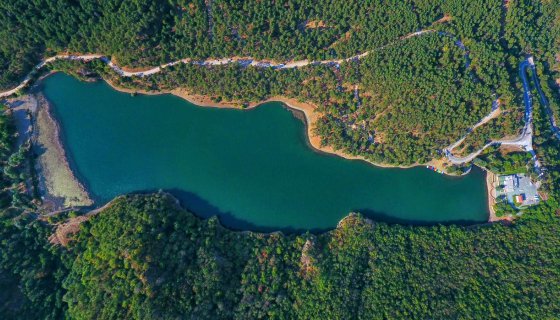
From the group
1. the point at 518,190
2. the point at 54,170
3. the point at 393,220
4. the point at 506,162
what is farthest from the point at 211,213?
the point at 518,190

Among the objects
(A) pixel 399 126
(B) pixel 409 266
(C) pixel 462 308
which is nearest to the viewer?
(C) pixel 462 308

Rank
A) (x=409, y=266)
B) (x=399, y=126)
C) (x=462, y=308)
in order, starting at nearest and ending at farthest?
(x=462, y=308), (x=409, y=266), (x=399, y=126)

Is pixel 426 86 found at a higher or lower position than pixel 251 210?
higher

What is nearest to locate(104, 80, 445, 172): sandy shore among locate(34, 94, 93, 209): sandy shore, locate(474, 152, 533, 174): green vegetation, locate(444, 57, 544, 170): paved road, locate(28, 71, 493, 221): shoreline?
locate(28, 71, 493, 221): shoreline

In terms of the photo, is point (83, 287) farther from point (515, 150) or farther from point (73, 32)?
point (515, 150)

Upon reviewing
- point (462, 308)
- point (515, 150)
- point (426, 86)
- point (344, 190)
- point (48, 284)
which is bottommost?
point (48, 284)

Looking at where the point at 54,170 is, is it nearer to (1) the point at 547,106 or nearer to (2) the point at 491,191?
(2) the point at 491,191

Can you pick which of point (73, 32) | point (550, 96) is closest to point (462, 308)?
point (550, 96)

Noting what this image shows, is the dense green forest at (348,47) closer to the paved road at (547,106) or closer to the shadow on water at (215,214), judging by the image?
the paved road at (547,106)
